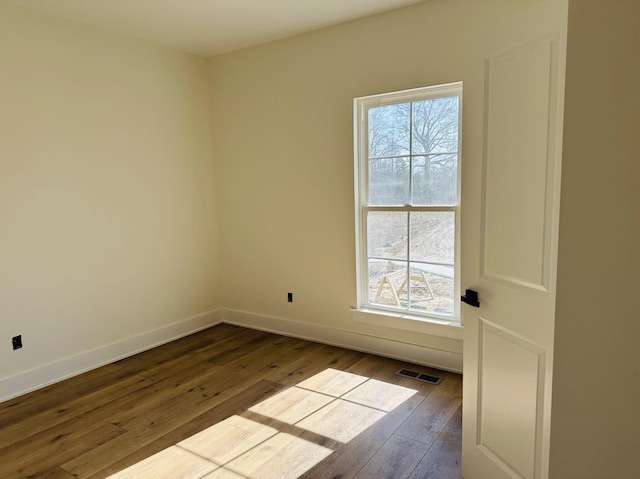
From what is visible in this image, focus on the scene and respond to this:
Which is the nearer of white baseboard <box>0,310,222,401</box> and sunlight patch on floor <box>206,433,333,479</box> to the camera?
sunlight patch on floor <box>206,433,333,479</box>

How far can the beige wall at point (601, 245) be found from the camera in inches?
46.8

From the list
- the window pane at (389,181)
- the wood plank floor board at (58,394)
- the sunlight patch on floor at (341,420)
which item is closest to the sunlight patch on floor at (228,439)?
the sunlight patch on floor at (341,420)

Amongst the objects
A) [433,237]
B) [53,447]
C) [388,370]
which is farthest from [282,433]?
[433,237]

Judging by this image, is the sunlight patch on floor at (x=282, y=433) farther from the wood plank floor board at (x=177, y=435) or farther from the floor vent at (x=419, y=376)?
the floor vent at (x=419, y=376)

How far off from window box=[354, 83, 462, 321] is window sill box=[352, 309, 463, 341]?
0.06 metres

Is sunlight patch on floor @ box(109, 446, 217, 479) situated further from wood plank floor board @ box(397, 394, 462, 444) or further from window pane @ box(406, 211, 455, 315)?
window pane @ box(406, 211, 455, 315)

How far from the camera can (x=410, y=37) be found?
3.05 meters

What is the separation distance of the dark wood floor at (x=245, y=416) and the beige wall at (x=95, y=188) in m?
0.52

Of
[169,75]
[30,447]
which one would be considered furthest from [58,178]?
[30,447]

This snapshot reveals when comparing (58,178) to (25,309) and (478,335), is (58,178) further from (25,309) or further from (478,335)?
(478,335)

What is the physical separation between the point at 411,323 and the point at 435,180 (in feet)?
3.70

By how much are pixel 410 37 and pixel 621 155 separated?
7.32ft

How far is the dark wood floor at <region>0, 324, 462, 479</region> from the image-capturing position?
7.00 ft

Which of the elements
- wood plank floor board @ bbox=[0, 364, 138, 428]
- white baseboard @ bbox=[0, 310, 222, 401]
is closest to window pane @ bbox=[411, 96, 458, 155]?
white baseboard @ bbox=[0, 310, 222, 401]
